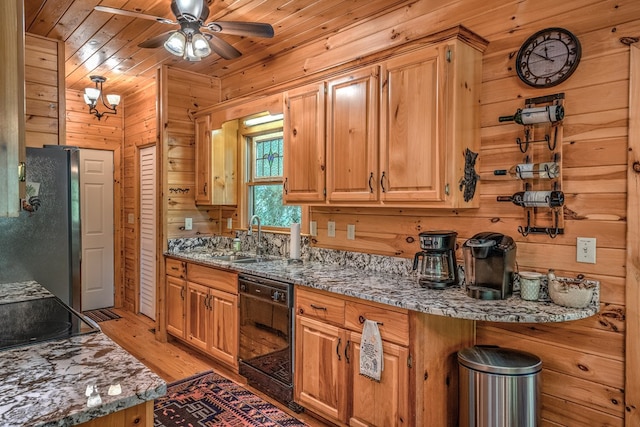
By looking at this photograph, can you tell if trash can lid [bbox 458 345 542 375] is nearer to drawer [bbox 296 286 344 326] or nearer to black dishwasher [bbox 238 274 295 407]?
drawer [bbox 296 286 344 326]

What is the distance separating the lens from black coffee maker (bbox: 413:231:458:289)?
2312 mm

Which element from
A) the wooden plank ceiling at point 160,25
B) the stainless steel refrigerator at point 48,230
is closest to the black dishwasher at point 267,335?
the stainless steel refrigerator at point 48,230

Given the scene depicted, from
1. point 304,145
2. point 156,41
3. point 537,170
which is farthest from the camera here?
point 304,145

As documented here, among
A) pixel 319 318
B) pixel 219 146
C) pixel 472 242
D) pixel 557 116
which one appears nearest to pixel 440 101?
pixel 557 116

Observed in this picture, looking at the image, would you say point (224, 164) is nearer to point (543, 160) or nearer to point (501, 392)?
point (543, 160)

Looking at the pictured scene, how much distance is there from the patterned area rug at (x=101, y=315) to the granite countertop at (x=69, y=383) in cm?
412

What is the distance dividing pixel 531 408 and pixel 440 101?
5.17 ft

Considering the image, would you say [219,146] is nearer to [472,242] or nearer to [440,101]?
[440,101]

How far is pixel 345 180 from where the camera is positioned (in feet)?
9.21

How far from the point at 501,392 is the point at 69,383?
1726 mm

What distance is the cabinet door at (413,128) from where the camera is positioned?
2.31m

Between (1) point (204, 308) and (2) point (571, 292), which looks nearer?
(2) point (571, 292)

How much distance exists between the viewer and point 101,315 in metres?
5.20

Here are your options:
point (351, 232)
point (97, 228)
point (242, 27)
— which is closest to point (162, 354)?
point (351, 232)
